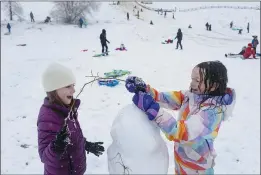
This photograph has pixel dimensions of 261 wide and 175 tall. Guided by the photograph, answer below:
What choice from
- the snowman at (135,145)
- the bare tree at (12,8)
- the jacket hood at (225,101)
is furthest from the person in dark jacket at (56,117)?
the bare tree at (12,8)

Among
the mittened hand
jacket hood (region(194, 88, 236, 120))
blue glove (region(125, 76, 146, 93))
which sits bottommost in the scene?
the mittened hand

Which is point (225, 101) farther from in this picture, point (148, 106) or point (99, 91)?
point (99, 91)

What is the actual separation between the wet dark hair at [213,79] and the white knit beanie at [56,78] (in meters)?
0.92

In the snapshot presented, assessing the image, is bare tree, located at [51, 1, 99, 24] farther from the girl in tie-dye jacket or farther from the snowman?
the snowman

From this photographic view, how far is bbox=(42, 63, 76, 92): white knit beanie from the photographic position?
2094 millimetres

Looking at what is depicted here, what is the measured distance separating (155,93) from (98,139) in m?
3.56

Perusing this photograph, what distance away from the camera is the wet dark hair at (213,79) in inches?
81.2

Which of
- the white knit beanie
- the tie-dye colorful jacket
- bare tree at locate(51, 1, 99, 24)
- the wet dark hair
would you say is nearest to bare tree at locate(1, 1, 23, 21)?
bare tree at locate(51, 1, 99, 24)

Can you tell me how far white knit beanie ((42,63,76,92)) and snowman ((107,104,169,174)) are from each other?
489 millimetres

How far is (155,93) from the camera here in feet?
7.52

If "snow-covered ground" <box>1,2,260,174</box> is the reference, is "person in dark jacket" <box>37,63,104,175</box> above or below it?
above

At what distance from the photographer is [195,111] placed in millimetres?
2082

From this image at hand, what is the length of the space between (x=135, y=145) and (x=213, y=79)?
0.74 meters

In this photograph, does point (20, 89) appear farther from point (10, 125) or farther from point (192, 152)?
point (192, 152)
